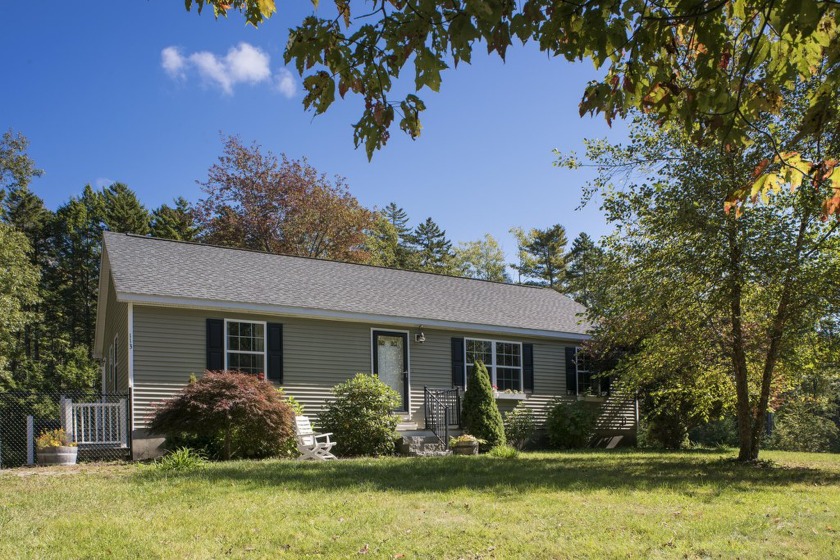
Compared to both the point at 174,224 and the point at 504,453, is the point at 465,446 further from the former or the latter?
the point at 174,224

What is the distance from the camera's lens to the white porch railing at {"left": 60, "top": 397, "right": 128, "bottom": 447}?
1254 centimetres

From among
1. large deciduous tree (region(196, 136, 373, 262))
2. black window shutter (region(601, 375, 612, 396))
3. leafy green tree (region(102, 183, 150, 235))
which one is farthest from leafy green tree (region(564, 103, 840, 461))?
leafy green tree (region(102, 183, 150, 235))

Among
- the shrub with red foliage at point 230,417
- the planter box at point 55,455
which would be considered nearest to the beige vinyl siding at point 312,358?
the shrub with red foliage at point 230,417

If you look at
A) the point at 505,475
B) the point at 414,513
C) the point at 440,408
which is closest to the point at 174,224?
the point at 440,408

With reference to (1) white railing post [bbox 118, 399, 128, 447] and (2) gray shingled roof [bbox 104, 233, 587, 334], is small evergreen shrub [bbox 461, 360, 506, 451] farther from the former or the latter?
(1) white railing post [bbox 118, 399, 128, 447]

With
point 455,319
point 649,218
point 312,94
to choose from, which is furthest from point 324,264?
point 312,94

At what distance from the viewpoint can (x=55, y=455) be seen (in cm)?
1175

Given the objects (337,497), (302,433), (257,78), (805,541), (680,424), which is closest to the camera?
(805,541)

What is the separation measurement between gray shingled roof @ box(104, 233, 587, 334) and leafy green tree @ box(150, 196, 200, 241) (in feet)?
56.9

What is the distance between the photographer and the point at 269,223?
102 ft

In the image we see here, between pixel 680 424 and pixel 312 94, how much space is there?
657 inches

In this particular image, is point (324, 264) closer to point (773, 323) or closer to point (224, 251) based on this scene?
point (224, 251)

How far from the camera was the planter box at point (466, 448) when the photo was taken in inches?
547

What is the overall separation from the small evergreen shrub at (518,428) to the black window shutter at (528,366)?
75cm
